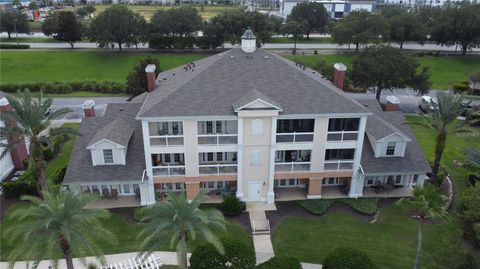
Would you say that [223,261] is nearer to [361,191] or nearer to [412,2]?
[361,191]

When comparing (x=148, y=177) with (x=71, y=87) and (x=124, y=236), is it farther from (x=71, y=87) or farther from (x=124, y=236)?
(x=71, y=87)

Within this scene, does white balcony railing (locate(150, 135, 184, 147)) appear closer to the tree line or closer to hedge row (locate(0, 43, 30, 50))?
the tree line

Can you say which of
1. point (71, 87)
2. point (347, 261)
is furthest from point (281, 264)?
point (71, 87)

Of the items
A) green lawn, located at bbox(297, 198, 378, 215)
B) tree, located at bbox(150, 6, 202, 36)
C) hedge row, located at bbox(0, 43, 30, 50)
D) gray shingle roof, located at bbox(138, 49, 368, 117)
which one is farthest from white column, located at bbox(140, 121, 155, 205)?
hedge row, located at bbox(0, 43, 30, 50)

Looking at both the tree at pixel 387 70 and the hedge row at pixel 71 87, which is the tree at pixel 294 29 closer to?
the tree at pixel 387 70

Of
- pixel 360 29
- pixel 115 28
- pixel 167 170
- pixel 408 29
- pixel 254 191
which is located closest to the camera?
pixel 167 170

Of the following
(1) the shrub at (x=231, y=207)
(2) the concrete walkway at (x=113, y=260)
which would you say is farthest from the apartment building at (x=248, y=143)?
(2) the concrete walkway at (x=113, y=260)

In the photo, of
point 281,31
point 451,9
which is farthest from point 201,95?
point 451,9
